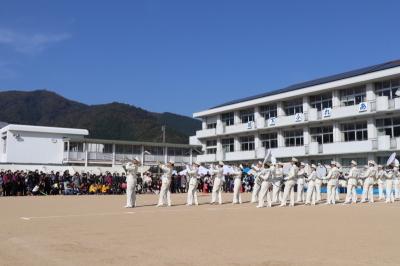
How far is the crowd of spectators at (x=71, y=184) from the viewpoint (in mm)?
26906

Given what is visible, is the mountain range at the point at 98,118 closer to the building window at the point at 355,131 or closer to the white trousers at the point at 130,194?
the building window at the point at 355,131

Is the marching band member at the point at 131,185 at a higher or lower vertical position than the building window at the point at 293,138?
lower

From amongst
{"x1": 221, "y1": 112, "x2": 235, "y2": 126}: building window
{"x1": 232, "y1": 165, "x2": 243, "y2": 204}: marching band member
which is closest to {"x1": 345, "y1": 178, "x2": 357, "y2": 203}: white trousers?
{"x1": 232, "y1": 165, "x2": 243, "y2": 204}: marching band member

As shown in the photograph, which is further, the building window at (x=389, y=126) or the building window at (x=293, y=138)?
the building window at (x=293, y=138)

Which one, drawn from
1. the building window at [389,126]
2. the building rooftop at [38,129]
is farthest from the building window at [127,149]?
the building window at [389,126]

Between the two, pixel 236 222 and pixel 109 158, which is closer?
pixel 236 222

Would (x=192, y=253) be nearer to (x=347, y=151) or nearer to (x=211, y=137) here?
(x=347, y=151)

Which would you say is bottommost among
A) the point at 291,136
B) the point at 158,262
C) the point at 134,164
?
the point at 158,262

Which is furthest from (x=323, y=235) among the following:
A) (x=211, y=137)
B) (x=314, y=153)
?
(x=211, y=137)

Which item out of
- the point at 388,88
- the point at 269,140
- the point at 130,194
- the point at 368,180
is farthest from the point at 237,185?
the point at 269,140

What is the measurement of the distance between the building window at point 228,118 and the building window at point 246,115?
1.45 m

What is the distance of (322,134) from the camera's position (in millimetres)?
41438

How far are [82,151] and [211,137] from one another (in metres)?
15.0

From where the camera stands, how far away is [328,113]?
39344mm
